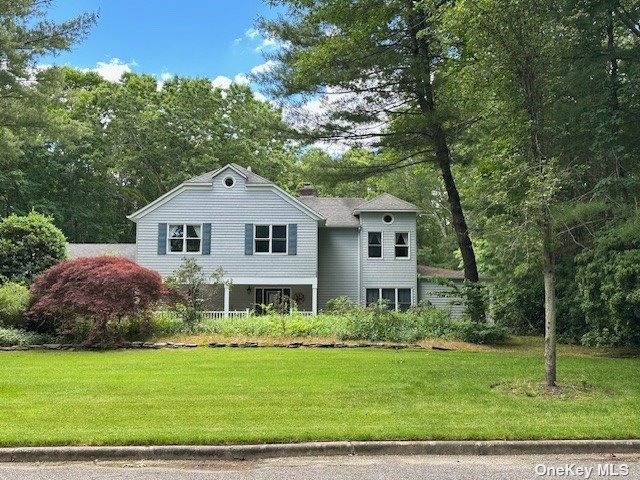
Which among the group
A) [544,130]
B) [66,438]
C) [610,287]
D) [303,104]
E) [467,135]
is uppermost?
[303,104]

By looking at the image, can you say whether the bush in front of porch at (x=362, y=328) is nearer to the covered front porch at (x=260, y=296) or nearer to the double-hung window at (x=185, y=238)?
the double-hung window at (x=185, y=238)

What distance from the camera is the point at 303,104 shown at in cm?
1853

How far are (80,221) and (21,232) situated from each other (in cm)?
1917

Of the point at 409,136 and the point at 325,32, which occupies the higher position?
the point at 325,32

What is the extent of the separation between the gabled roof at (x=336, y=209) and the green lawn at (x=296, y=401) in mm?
13189

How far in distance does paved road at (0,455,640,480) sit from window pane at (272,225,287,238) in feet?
58.6

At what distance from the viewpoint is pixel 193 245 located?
74.9ft

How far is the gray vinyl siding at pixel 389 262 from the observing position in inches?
941

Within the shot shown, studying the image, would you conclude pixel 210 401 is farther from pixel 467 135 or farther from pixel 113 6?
pixel 113 6

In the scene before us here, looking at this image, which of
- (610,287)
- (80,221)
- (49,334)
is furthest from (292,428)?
(80,221)

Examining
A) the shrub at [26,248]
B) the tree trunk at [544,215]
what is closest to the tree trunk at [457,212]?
the tree trunk at [544,215]

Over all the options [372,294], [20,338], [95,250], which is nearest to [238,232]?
[372,294]

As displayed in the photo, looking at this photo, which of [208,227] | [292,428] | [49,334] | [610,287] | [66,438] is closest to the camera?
[66,438]

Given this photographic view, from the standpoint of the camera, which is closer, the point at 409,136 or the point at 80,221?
the point at 409,136
